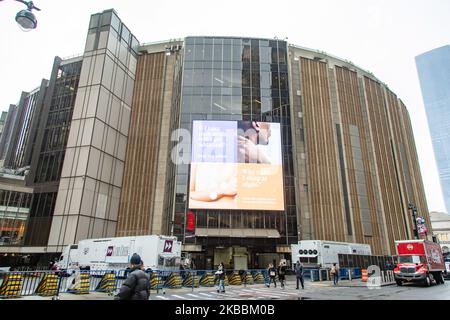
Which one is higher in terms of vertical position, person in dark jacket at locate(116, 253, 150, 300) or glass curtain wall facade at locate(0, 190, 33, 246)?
glass curtain wall facade at locate(0, 190, 33, 246)

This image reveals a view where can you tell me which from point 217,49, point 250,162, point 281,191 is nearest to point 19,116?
point 217,49

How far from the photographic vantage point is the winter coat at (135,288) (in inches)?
199

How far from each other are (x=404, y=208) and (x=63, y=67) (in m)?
67.4

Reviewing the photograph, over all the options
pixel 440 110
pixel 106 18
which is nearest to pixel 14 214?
pixel 106 18

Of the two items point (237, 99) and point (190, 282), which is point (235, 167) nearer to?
point (237, 99)

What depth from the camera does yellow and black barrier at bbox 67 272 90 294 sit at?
51.7 ft

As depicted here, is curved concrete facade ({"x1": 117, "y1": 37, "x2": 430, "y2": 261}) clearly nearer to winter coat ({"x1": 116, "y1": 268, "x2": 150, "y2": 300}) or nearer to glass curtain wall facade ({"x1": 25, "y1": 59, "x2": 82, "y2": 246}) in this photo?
glass curtain wall facade ({"x1": 25, "y1": 59, "x2": 82, "y2": 246})

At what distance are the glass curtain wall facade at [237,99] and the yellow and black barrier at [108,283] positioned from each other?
21.3 m

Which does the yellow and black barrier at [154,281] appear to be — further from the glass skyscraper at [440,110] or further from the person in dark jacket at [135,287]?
the glass skyscraper at [440,110]

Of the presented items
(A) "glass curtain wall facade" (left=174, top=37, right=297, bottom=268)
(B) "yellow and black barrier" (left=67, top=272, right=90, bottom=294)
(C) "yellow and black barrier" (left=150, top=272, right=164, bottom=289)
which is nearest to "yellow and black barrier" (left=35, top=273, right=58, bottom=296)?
(B) "yellow and black barrier" (left=67, top=272, right=90, bottom=294)

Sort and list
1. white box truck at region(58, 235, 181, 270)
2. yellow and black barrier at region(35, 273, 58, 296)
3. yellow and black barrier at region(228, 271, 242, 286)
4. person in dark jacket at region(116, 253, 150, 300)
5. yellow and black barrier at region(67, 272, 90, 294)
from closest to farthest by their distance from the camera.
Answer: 1. person in dark jacket at region(116, 253, 150, 300)
2. yellow and black barrier at region(35, 273, 58, 296)
3. yellow and black barrier at region(67, 272, 90, 294)
4. yellow and black barrier at region(228, 271, 242, 286)
5. white box truck at region(58, 235, 181, 270)

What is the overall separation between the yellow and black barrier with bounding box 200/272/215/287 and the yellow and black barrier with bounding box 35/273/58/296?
10500mm

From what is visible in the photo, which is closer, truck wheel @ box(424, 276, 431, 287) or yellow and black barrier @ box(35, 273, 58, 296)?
yellow and black barrier @ box(35, 273, 58, 296)

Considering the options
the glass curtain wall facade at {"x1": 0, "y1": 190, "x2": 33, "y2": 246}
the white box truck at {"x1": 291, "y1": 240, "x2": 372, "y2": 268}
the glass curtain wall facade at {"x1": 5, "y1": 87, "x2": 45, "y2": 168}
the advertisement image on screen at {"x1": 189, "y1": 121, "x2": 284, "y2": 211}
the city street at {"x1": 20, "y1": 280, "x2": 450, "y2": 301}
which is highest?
the glass curtain wall facade at {"x1": 5, "y1": 87, "x2": 45, "y2": 168}
